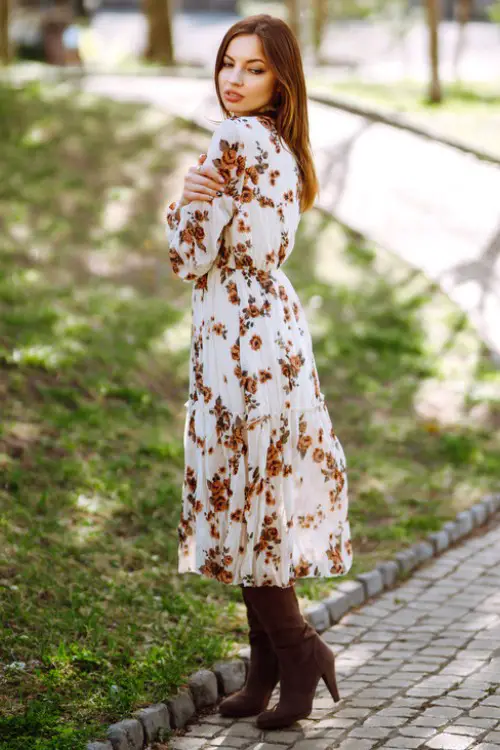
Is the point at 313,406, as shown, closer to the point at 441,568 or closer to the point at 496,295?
the point at 441,568

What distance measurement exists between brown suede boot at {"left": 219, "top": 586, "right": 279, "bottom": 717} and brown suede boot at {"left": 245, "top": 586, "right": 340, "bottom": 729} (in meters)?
0.09

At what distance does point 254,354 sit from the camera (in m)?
4.05

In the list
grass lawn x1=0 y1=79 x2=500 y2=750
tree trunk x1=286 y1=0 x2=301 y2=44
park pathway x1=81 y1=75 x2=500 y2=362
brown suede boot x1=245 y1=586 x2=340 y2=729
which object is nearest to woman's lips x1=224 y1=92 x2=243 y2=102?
brown suede boot x1=245 y1=586 x2=340 y2=729

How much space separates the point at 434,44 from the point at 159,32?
5.84 m

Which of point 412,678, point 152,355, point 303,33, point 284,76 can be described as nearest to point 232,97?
point 284,76

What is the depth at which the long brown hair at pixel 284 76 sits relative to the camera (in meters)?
4.07

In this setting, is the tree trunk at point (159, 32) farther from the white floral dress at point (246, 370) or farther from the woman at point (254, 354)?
the white floral dress at point (246, 370)

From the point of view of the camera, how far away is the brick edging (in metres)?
4.28

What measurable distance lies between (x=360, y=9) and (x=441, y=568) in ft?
102

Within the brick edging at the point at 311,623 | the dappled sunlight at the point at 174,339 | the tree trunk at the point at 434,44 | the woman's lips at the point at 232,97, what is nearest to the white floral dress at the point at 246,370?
the woman's lips at the point at 232,97

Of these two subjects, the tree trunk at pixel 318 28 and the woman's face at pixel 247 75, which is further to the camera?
the tree trunk at pixel 318 28

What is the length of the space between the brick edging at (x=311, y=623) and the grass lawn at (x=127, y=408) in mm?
79

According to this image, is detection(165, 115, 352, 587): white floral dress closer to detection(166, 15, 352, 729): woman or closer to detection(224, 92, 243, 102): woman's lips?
detection(166, 15, 352, 729): woman

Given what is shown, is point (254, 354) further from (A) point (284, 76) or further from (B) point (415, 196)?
(B) point (415, 196)
